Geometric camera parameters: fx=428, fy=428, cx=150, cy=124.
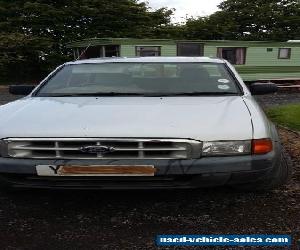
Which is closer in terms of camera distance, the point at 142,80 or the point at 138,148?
the point at 138,148

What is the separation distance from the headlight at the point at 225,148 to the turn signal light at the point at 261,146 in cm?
4

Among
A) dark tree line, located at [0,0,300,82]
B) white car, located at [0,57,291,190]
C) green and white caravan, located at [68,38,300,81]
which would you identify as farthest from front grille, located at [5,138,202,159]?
dark tree line, located at [0,0,300,82]

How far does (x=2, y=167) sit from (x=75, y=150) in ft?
1.99

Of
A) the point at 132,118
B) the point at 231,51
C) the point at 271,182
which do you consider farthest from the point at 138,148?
the point at 231,51

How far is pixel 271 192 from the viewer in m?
4.23

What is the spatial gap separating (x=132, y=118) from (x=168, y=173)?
0.56 m

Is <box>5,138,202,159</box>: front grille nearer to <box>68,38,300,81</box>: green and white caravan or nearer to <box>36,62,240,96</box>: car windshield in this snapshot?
<box>36,62,240,96</box>: car windshield

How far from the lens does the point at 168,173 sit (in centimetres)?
327

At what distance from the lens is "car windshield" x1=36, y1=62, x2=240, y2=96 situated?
177 inches

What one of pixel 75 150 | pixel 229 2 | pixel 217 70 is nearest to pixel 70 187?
pixel 75 150

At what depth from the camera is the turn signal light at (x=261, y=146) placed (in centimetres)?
334

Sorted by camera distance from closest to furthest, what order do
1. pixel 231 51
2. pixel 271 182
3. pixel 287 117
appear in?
pixel 271 182 → pixel 287 117 → pixel 231 51

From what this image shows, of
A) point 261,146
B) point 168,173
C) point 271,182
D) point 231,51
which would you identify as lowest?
point 231,51

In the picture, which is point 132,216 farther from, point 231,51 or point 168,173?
point 231,51
